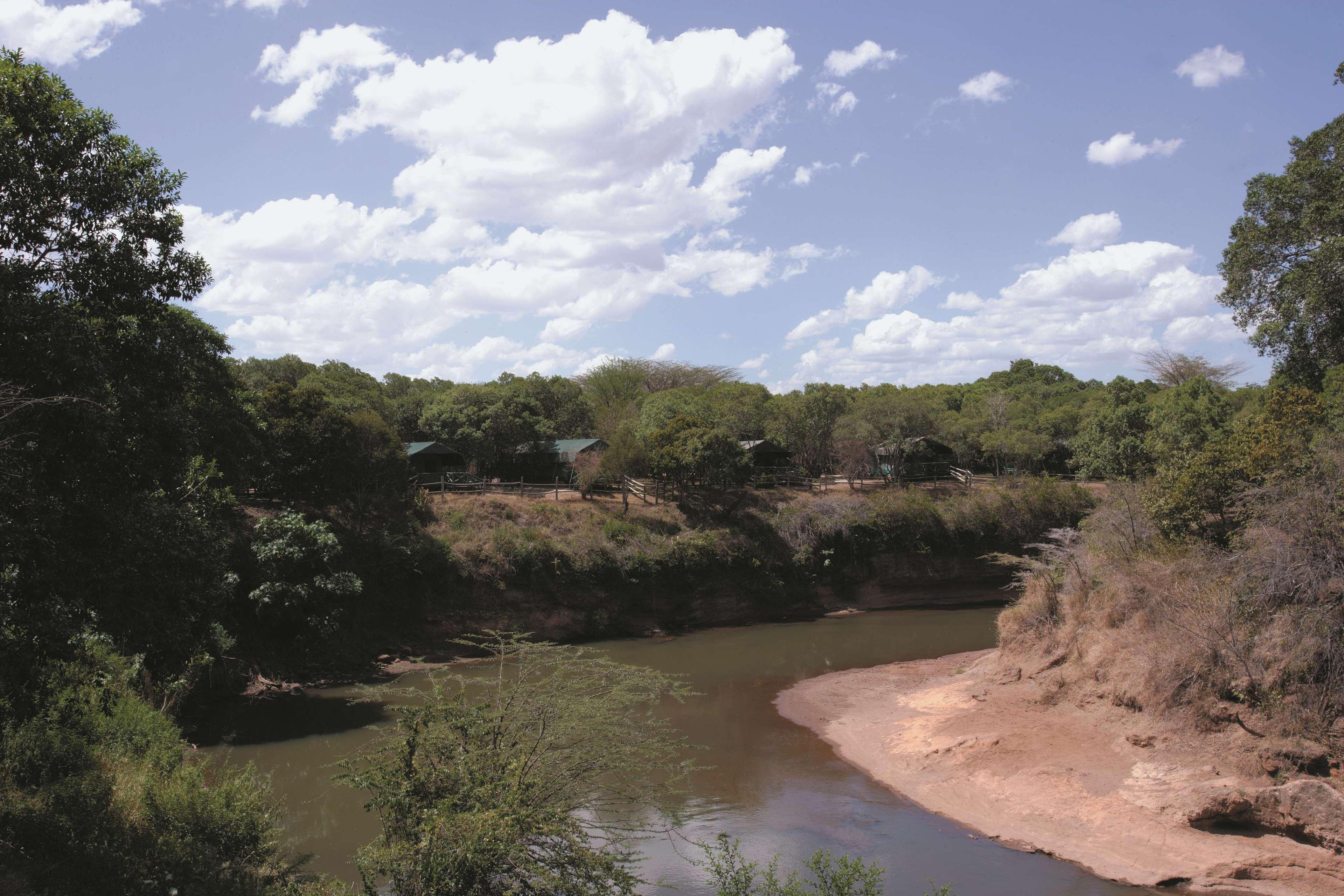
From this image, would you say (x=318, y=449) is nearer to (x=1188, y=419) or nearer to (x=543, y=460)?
(x=543, y=460)

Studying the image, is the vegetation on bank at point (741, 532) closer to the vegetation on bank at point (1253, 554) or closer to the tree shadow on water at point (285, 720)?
the tree shadow on water at point (285, 720)

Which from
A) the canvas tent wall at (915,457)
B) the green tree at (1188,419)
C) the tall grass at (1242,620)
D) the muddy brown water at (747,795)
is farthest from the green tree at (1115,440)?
the tall grass at (1242,620)

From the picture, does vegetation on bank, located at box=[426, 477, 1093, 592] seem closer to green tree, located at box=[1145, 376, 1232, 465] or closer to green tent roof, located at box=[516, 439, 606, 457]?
green tent roof, located at box=[516, 439, 606, 457]

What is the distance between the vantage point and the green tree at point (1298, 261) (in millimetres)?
20781

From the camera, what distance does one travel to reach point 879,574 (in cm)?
3903

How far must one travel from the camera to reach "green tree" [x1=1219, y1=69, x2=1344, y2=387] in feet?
68.2

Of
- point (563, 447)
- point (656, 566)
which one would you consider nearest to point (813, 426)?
point (563, 447)

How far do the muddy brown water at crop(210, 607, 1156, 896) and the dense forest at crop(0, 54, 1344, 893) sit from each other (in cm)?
193

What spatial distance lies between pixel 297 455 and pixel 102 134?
19.2 m

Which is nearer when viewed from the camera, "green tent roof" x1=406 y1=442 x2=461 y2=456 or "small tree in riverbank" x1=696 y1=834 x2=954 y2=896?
"small tree in riverbank" x1=696 y1=834 x2=954 y2=896

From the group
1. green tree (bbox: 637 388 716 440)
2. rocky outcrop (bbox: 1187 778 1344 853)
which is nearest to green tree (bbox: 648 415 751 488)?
green tree (bbox: 637 388 716 440)

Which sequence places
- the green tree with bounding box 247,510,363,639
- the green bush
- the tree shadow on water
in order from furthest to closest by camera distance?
the green tree with bounding box 247,510,363,639 → the tree shadow on water → the green bush

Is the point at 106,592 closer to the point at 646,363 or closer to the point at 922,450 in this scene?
the point at 922,450

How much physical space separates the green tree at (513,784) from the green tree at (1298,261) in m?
20.2
